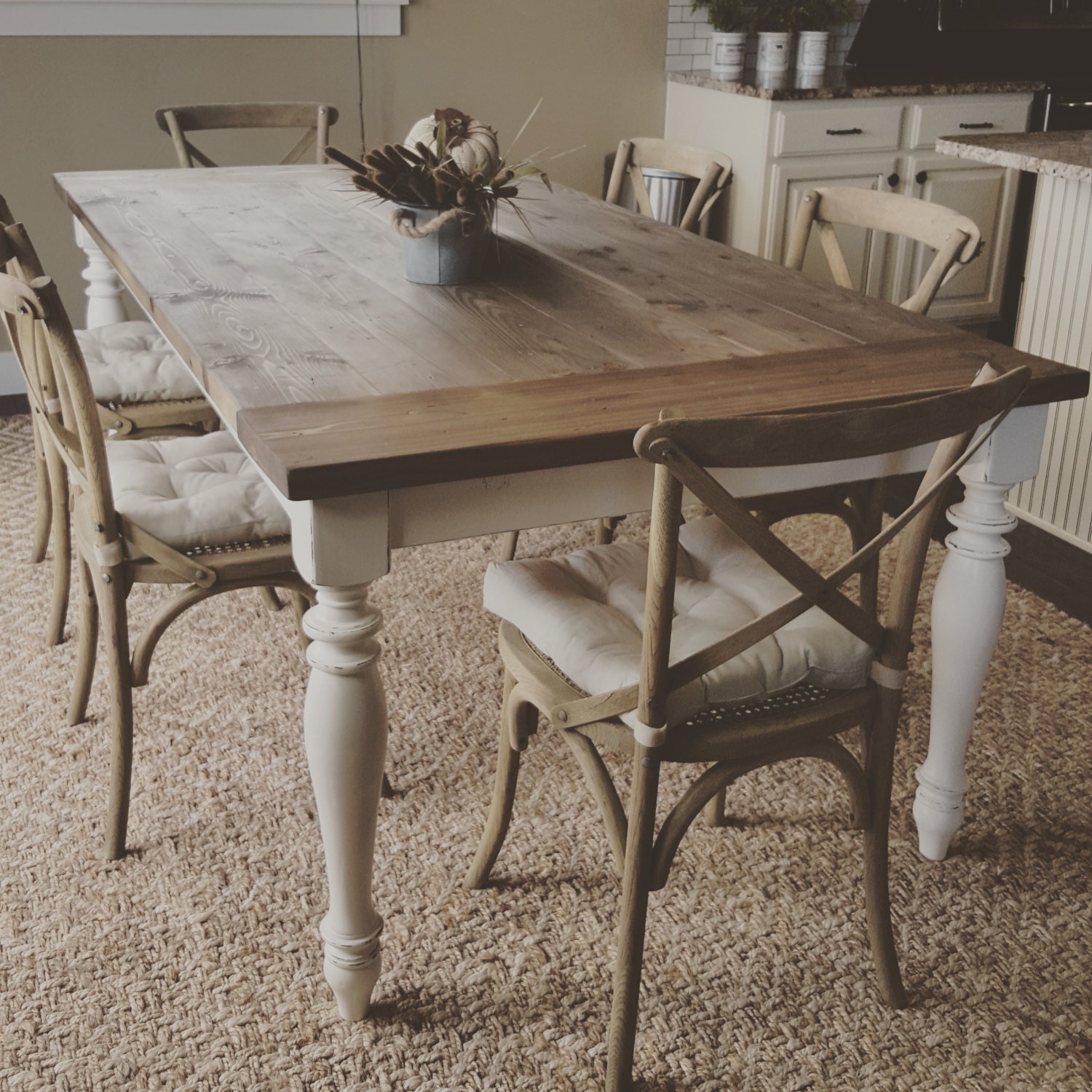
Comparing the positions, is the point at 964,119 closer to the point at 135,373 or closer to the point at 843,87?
the point at 843,87

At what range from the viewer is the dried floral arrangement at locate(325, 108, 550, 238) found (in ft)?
6.03

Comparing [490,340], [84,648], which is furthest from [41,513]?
[490,340]

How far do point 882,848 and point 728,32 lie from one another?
3.36 meters

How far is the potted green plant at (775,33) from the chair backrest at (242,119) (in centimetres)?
163

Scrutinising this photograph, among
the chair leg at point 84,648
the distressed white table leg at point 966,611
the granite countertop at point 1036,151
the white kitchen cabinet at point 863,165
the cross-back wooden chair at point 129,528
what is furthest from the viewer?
the white kitchen cabinet at point 863,165

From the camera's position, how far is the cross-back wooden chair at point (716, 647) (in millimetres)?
1234

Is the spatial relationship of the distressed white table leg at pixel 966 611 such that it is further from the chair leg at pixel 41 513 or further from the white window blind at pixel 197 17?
the white window blind at pixel 197 17

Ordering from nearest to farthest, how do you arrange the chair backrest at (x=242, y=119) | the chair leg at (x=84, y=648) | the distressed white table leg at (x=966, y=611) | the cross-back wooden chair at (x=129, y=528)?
the distressed white table leg at (x=966, y=611), the cross-back wooden chair at (x=129, y=528), the chair leg at (x=84, y=648), the chair backrest at (x=242, y=119)

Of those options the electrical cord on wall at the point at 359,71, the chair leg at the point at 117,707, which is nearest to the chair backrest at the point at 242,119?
the electrical cord on wall at the point at 359,71

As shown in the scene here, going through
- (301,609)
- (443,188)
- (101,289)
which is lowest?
(301,609)

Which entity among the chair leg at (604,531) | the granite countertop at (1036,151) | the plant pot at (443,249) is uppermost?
the granite countertop at (1036,151)

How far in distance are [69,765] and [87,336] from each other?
3.24 feet

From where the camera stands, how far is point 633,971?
1456 millimetres

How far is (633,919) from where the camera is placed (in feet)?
4.72
